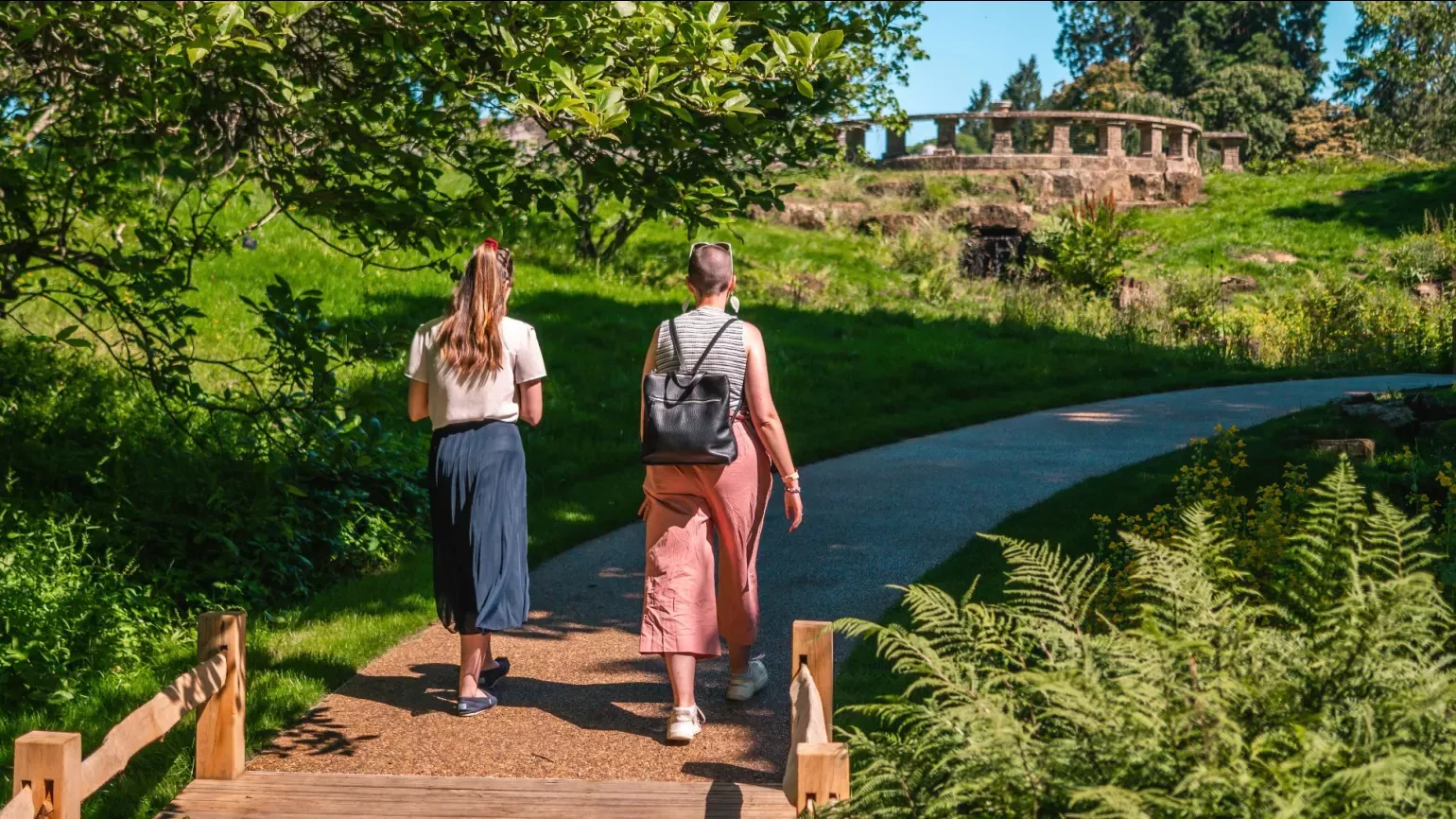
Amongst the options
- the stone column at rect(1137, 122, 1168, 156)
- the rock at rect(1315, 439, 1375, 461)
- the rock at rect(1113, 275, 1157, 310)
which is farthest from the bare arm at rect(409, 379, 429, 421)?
the stone column at rect(1137, 122, 1168, 156)

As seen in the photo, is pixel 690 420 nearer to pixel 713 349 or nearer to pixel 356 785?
pixel 713 349

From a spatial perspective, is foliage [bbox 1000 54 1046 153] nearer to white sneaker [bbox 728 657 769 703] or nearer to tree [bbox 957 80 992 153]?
tree [bbox 957 80 992 153]

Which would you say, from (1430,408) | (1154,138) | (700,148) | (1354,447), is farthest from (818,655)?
(1154,138)

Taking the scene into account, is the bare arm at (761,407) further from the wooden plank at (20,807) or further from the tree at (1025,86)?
the tree at (1025,86)

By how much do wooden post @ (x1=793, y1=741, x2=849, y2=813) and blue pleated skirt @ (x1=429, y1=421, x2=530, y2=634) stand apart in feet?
8.11

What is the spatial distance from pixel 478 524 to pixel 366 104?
301cm

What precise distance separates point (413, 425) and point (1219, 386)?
918cm

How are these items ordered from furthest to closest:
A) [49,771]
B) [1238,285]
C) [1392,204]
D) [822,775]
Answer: [1392,204]
[1238,285]
[49,771]
[822,775]

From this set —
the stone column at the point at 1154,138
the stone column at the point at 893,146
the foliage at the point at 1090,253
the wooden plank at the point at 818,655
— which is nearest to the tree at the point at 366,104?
the wooden plank at the point at 818,655

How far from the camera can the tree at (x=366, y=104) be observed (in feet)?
18.8

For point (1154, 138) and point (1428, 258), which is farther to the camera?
point (1154, 138)

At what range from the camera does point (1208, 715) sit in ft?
8.91

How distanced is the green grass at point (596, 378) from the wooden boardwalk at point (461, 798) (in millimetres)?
537

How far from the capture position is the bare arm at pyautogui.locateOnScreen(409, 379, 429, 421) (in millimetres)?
5773
